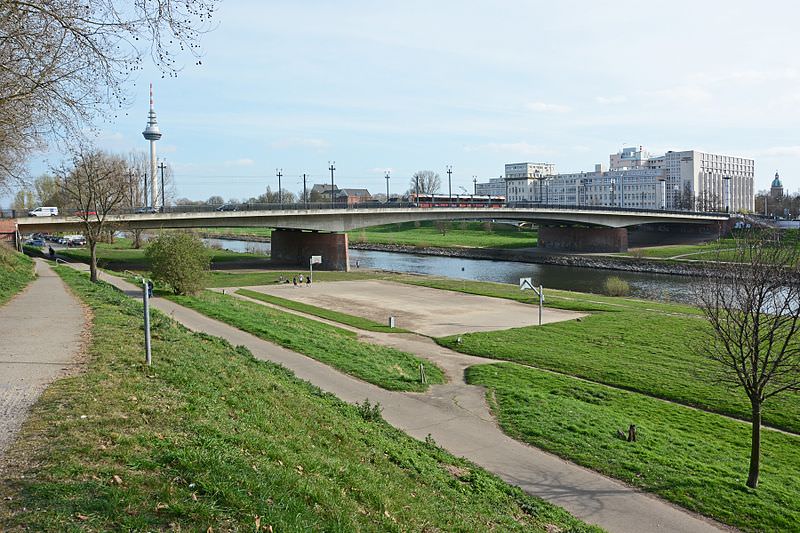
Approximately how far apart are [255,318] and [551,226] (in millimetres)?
71350

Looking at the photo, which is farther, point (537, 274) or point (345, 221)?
point (345, 221)

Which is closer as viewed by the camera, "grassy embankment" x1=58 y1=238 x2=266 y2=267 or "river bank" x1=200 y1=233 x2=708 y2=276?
"grassy embankment" x1=58 y1=238 x2=266 y2=267

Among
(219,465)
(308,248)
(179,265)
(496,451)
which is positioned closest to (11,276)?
(179,265)

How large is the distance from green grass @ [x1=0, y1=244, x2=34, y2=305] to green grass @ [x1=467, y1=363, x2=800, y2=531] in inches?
682

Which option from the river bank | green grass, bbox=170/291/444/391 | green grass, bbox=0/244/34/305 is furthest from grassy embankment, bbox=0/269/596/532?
the river bank

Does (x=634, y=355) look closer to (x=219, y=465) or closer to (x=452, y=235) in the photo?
(x=219, y=465)

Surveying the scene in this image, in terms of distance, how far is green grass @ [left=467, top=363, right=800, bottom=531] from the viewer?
11359 mm

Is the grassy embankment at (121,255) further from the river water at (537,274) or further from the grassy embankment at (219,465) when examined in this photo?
the grassy embankment at (219,465)

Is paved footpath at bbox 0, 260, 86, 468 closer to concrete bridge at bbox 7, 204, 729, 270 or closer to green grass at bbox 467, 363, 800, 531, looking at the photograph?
green grass at bbox 467, 363, 800, 531

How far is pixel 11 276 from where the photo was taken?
95.9ft

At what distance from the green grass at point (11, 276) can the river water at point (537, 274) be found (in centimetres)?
3799

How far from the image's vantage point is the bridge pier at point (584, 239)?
8638 centimetres

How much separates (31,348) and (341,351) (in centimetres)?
1022

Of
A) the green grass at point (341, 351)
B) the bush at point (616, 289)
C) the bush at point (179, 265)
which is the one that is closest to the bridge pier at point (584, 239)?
the bush at point (616, 289)
